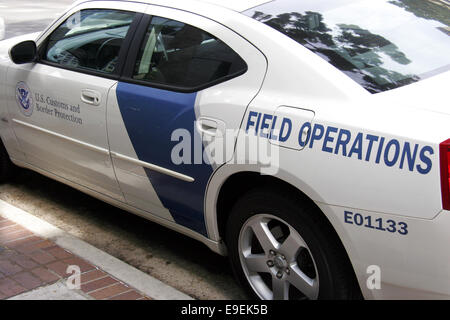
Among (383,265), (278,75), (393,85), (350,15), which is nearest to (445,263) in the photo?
(383,265)

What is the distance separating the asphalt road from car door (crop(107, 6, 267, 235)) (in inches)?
14.4

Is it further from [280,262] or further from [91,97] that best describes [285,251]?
[91,97]

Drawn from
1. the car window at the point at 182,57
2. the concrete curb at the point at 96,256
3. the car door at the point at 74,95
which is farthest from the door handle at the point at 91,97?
the concrete curb at the point at 96,256

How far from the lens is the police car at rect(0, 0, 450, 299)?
2795 millimetres

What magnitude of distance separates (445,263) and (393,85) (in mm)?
856

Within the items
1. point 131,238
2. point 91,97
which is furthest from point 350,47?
point 131,238

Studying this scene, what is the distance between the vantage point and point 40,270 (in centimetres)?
391

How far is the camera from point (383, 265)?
288 cm

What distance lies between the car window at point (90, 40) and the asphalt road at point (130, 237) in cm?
115

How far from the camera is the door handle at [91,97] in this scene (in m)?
4.07

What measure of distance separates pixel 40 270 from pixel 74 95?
109 cm

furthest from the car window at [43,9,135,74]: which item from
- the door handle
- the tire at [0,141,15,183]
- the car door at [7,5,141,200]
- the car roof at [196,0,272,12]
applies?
the tire at [0,141,15,183]

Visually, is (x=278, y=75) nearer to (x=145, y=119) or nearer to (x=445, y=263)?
(x=145, y=119)

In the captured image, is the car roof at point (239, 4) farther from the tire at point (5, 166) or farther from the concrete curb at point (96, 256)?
the tire at point (5, 166)
